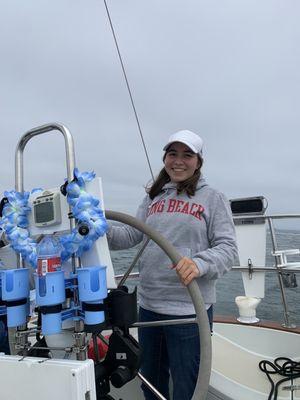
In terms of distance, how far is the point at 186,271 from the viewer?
107 centimetres

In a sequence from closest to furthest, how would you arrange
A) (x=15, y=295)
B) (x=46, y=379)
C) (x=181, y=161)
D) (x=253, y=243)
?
(x=46, y=379)
(x=15, y=295)
(x=181, y=161)
(x=253, y=243)

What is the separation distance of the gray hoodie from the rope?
0.86m

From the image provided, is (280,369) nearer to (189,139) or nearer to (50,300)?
(189,139)

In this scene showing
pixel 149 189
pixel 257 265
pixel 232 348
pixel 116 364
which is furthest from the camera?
pixel 257 265

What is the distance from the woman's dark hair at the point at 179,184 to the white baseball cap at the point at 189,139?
0.06 meters

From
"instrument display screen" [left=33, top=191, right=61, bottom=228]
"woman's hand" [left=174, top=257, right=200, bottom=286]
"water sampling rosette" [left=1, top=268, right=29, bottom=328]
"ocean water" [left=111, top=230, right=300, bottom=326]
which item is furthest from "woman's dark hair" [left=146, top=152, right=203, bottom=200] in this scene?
"ocean water" [left=111, top=230, right=300, bottom=326]

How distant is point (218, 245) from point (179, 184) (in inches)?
11.3

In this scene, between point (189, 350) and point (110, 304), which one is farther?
point (189, 350)

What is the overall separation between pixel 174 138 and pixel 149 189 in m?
0.28

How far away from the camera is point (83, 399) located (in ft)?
2.96

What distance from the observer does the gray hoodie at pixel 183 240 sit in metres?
1.32

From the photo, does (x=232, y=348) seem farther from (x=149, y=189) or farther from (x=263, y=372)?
(x=149, y=189)

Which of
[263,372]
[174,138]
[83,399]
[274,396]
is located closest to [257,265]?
[263,372]

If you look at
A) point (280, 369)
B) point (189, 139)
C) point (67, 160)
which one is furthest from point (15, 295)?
point (280, 369)
